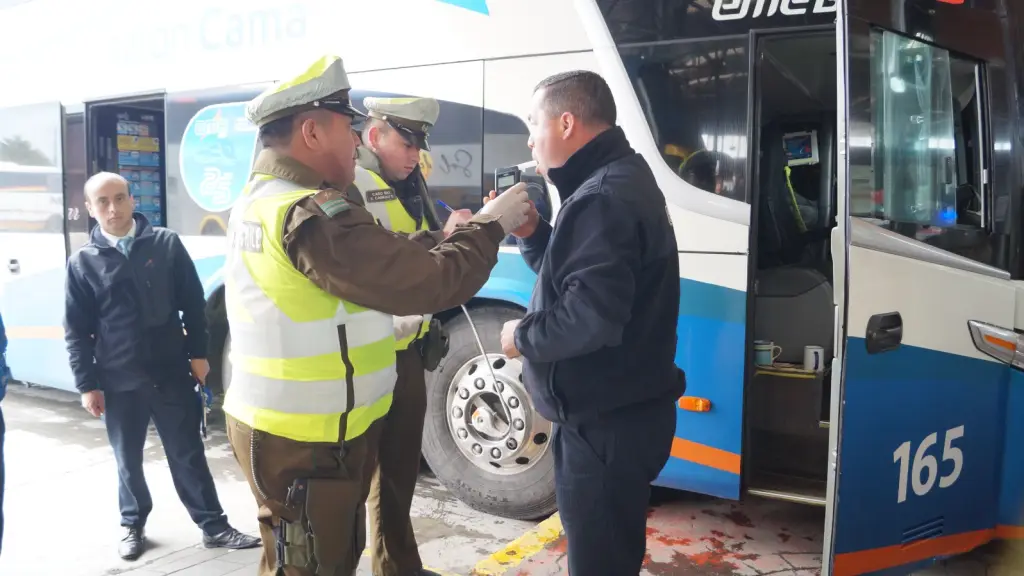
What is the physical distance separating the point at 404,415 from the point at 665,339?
125 cm

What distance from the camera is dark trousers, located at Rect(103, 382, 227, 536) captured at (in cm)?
352

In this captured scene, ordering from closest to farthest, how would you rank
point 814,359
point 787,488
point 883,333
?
point 883,333 → point 787,488 → point 814,359

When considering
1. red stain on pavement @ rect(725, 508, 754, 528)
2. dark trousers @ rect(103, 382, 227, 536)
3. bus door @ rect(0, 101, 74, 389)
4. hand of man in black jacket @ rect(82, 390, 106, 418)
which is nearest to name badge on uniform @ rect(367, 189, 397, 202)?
dark trousers @ rect(103, 382, 227, 536)

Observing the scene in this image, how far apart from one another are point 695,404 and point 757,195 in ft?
3.02

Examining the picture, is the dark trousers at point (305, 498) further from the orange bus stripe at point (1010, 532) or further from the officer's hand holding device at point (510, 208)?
the orange bus stripe at point (1010, 532)

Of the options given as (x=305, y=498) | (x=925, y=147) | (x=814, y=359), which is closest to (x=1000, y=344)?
(x=925, y=147)

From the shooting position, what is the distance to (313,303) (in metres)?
1.87

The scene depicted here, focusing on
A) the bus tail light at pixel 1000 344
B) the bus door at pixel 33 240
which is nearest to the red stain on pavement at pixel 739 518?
the bus tail light at pixel 1000 344

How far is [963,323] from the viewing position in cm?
258

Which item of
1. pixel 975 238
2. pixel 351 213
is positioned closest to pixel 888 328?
pixel 975 238

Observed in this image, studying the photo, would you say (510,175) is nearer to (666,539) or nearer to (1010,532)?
(666,539)

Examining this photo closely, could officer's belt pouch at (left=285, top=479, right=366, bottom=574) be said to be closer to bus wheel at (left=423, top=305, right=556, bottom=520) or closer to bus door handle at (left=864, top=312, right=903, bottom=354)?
bus door handle at (left=864, top=312, right=903, bottom=354)

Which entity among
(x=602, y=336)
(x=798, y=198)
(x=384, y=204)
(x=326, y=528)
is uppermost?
(x=798, y=198)

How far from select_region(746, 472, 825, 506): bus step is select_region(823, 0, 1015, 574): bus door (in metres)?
0.64
